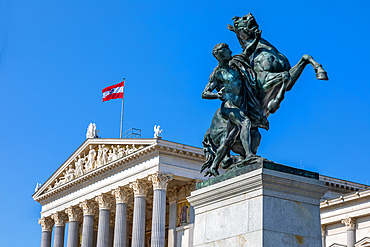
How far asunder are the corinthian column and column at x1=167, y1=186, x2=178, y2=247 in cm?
1082

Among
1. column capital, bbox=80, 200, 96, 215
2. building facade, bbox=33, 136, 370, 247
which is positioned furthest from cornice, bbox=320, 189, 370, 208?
column capital, bbox=80, 200, 96, 215

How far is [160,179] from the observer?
146ft

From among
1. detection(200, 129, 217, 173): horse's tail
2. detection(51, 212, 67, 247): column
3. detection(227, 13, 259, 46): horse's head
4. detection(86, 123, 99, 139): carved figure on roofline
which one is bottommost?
detection(200, 129, 217, 173): horse's tail

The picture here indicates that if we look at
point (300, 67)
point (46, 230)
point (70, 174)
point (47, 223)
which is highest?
point (70, 174)

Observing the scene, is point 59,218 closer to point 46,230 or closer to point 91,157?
point 46,230

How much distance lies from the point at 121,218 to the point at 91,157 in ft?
30.6

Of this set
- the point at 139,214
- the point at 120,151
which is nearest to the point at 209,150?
the point at 139,214

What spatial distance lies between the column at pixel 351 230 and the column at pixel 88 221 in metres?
23.1

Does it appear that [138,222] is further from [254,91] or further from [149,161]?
[254,91]

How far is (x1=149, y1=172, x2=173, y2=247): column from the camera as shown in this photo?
4284 cm

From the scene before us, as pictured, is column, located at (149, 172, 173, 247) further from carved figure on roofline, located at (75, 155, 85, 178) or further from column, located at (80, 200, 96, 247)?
carved figure on roofline, located at (75, 155, 85, 178)

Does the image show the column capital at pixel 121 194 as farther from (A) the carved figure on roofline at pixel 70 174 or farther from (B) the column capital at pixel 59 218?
(B) the column capital at pixel 59 218

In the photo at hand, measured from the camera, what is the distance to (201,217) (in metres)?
8.88

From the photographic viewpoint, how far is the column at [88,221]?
51.4 m
